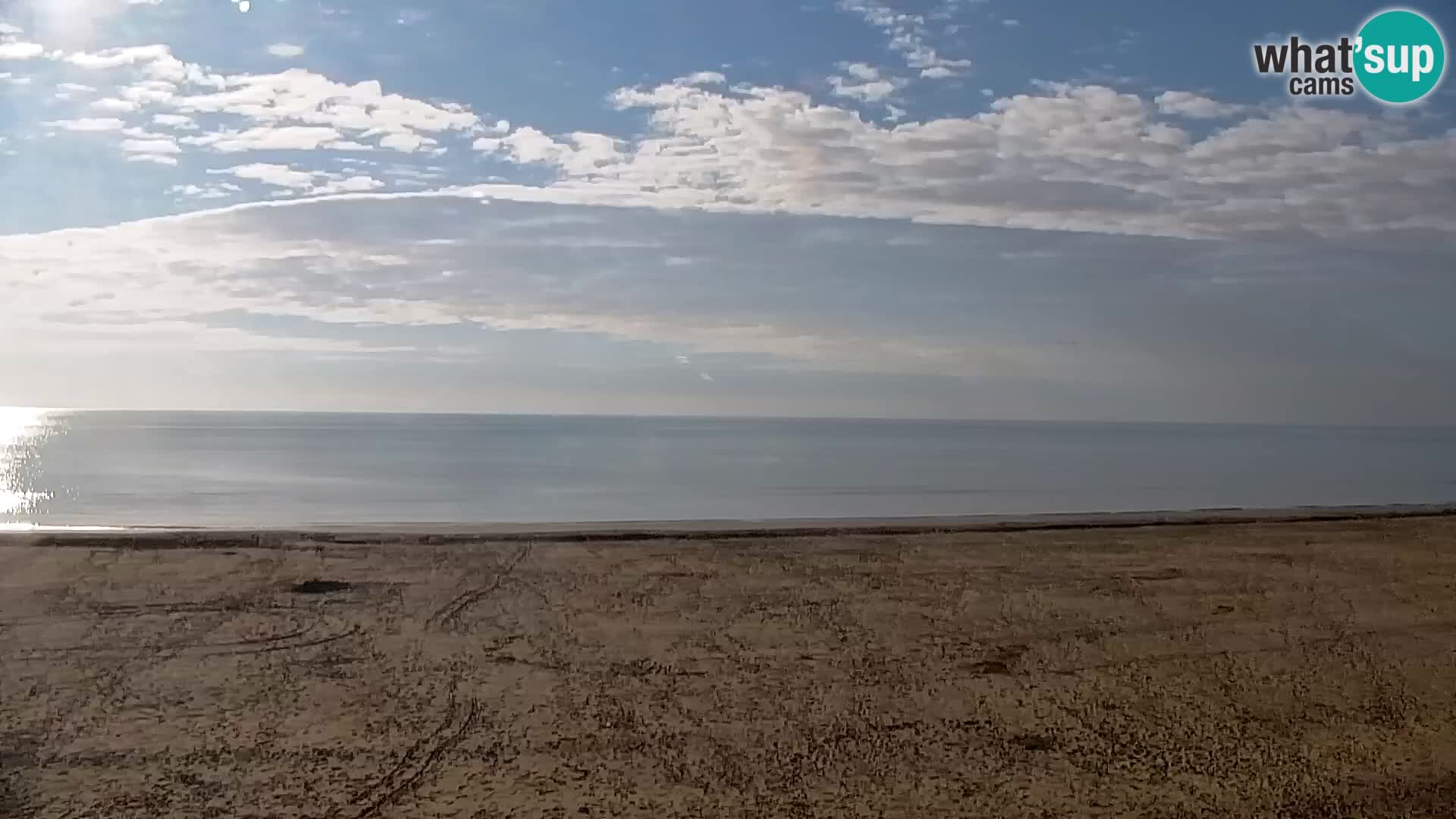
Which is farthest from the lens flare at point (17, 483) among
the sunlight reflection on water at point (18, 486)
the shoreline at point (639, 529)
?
the shoreline at point (639, 529)

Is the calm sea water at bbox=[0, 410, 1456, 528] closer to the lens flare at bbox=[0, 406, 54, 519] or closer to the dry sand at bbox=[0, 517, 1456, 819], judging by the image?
the lens flare at bbox=[0, 406, 54, 519]

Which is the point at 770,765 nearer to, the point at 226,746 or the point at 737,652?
the point at 737,652

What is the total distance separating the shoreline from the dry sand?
3.21ft

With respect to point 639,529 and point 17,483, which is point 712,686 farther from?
point 17,483

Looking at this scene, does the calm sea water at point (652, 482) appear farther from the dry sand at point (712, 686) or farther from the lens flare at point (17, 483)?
the dry sand at point (712, 686)

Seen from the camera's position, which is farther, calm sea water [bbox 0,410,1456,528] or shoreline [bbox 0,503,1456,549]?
calm sea water [bbox 0,410,1456,528]

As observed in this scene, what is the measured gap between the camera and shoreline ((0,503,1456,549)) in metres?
15.3

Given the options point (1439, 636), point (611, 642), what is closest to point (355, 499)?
point (611, 642)

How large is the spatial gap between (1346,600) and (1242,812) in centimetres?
720

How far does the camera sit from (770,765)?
22.8ft

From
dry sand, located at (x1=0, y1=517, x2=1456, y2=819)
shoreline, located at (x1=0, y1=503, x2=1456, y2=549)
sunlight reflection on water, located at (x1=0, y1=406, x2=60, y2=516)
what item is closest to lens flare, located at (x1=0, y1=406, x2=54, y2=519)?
sunlight reflection on water, located at (x1=0, y1=406, x2=60, y2=516)

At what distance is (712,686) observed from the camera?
340 inches

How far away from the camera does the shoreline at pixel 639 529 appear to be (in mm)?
15320

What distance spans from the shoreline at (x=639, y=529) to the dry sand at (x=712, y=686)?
980 mm
